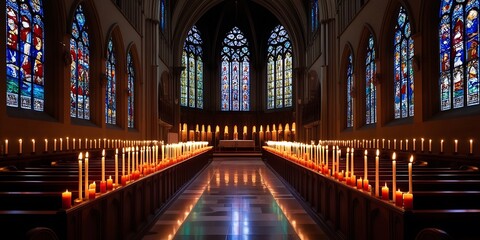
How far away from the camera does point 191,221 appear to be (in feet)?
25.2

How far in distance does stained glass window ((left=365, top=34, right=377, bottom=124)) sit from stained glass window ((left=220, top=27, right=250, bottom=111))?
72.2 feet


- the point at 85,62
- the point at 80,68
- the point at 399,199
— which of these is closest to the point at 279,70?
the point at 85,62

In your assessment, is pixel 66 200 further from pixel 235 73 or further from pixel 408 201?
pixel 235 73

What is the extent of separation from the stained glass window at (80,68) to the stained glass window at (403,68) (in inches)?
466

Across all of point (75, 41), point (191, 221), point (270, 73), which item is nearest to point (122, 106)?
point (75, 41)

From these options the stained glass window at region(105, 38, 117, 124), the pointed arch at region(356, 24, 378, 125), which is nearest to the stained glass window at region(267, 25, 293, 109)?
the pointed arch at region(356, 24, 378, 125)

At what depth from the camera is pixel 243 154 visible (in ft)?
106

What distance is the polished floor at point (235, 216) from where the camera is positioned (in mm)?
6695

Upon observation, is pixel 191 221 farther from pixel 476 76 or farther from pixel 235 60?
pixel 235 60

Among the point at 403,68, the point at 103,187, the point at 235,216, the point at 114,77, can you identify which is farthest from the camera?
the point at 114,77

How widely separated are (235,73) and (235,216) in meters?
33.6

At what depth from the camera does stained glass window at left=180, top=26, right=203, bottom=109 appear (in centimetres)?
3747

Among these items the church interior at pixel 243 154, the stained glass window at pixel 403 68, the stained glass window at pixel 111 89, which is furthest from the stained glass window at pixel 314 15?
the stained glass window at pixel 111 89

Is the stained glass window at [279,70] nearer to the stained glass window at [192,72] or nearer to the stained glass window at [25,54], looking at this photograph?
the stained glass window at [192,72]
